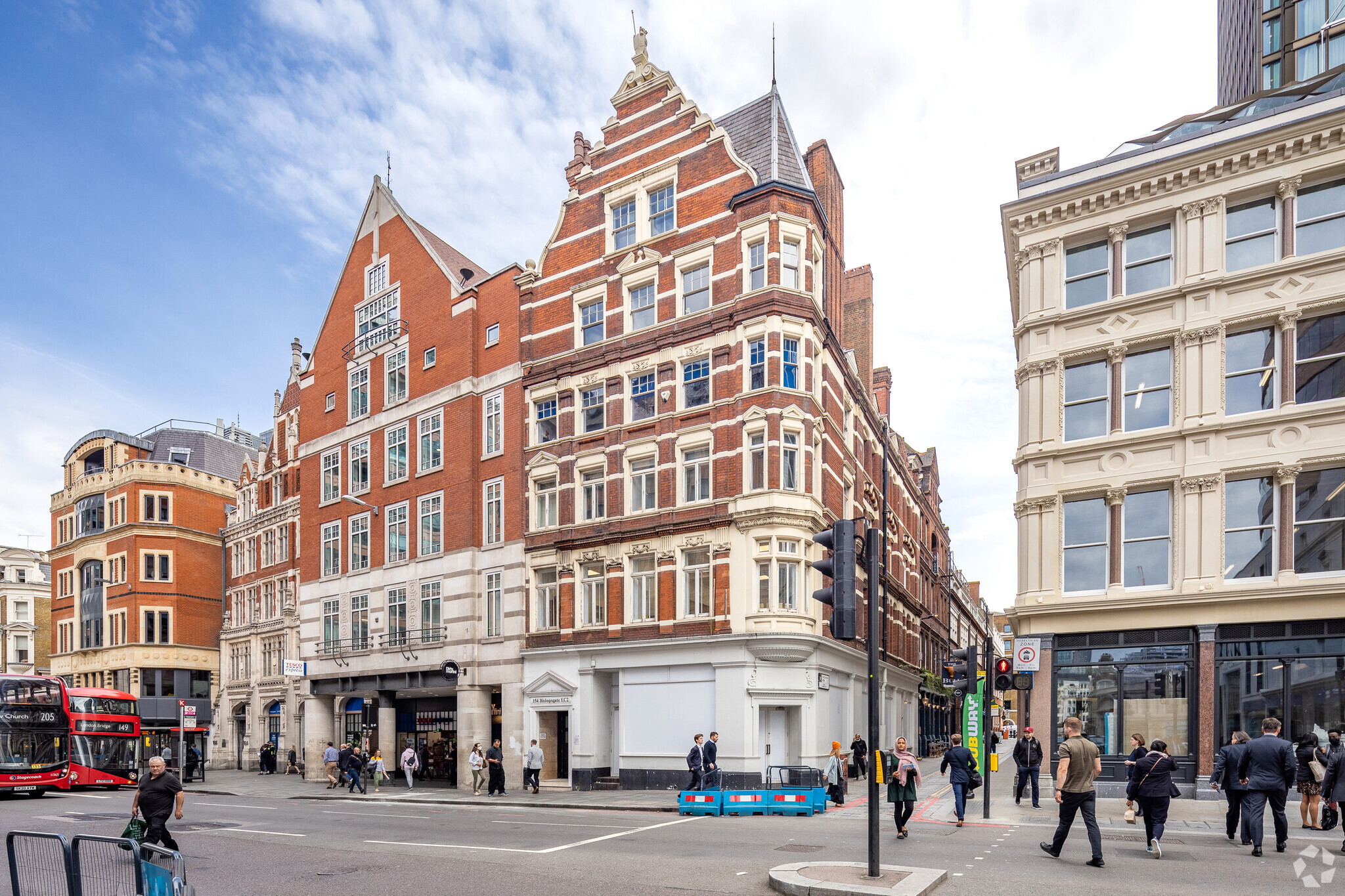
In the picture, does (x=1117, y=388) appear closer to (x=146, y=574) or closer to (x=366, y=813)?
Answer: (x=366, y=813)

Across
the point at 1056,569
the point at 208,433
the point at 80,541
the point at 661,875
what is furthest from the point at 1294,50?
the point at 80,541

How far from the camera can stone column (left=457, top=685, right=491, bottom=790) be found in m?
33.1

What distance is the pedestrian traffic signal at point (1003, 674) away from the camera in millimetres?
19312

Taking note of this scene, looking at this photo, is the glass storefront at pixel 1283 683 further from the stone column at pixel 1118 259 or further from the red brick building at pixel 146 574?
the red brick building at pixel 146 574

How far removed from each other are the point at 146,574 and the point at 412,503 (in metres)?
28.7

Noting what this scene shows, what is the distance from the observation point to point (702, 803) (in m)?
21.0

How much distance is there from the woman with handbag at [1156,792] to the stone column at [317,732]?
114 ft

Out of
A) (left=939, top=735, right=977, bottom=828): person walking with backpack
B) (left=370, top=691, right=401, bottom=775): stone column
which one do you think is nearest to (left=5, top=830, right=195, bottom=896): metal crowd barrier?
(left=939, top=735, right=977, bottom=828): person walking with backpack

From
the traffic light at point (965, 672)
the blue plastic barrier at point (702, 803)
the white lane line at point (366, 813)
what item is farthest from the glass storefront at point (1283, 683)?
the white lane line at point (366, 813)

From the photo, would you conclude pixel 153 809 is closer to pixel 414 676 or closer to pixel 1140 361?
pixel 1140 361

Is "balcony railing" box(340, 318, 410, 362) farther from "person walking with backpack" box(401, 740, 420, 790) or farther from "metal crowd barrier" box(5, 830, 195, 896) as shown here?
"metal crowd barrier" box(5, 830, 195, 896)

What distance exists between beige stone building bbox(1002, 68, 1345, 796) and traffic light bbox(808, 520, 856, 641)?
14.3 m

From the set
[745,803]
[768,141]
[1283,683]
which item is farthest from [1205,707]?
[768,141]

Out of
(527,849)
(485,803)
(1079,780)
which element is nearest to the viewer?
(1079,780)
